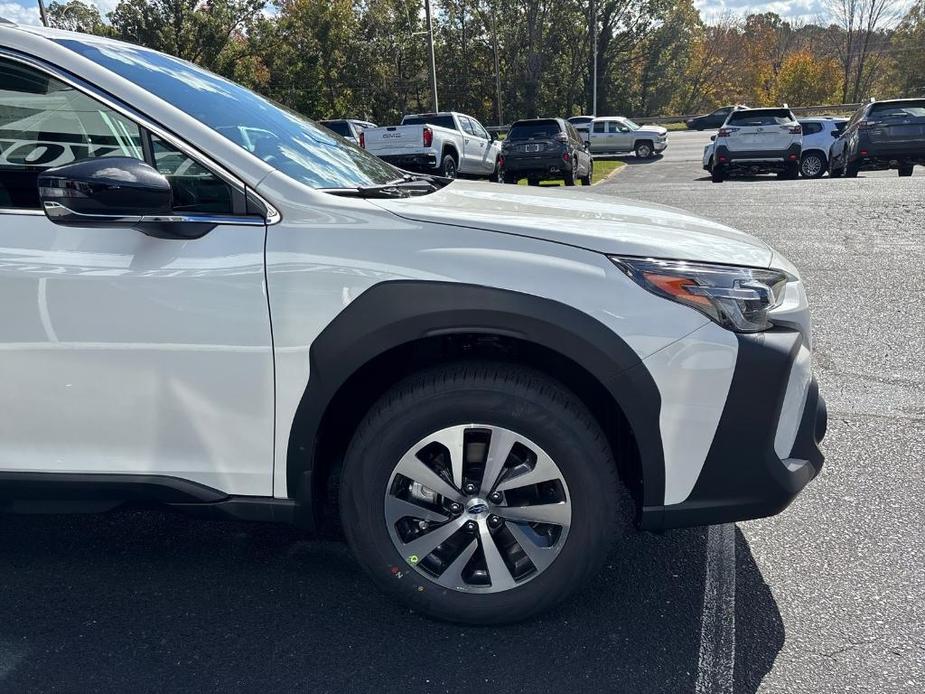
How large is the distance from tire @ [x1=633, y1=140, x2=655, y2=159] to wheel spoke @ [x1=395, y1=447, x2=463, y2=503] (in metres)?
30.1

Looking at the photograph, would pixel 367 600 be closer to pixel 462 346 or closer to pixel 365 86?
pixel 462 346

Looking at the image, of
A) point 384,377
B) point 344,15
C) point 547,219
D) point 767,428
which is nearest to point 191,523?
point 384,377

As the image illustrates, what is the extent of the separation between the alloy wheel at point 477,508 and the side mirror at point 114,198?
101cm

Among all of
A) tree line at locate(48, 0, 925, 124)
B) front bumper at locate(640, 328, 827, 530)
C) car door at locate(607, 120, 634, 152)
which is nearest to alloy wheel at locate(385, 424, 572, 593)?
front bumper at locate(640, 328, 827, 530)

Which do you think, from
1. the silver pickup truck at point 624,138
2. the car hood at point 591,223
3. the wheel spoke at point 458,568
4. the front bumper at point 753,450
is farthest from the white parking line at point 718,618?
the silver pickup truck at point 624,138

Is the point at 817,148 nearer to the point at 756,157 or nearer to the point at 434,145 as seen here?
the point at 756,157

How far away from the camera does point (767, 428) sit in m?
2.26

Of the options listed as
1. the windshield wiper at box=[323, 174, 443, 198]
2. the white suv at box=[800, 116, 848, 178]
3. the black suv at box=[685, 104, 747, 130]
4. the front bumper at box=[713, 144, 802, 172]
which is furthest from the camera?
the black suv at box=[685, 104, 747, 130]

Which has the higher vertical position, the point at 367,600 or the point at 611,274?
the point at 611,274

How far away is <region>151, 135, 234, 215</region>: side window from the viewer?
7.79ft

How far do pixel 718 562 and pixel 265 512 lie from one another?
1.67 metres

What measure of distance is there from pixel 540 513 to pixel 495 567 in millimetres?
241

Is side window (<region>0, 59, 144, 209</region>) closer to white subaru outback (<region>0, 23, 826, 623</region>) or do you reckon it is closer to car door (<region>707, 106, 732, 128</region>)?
white subaru outback (<region>0, 23, 826, 623</region>)

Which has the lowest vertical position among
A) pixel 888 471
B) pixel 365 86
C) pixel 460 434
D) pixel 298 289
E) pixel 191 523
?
pixel 191 523
